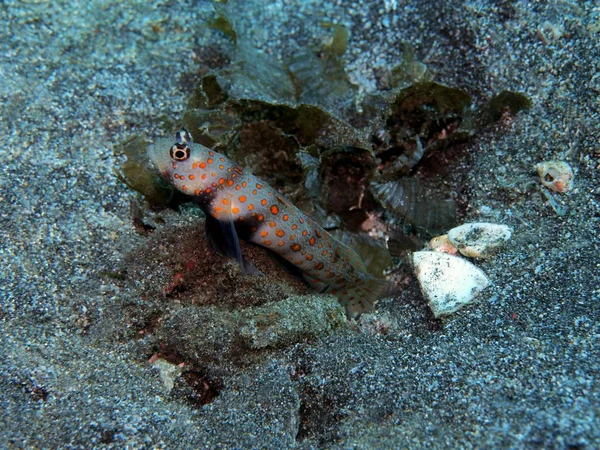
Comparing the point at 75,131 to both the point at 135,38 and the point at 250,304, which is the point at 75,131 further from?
the point at 250,304

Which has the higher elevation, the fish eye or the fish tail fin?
the fish eye

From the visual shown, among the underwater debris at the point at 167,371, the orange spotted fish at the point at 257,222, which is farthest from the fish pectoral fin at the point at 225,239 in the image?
the underwater debris at the point at 167,371

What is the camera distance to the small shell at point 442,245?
3562 mm

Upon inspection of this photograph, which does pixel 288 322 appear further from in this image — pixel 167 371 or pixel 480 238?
pixel 480 238

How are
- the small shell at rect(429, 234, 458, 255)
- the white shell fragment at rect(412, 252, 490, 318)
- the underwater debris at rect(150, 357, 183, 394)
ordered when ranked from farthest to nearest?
the small shell at rect(429, 234, 458, 255), the white shell fragment at rect(412, 252, 490, 318), the underwater debris at rect(150, 357, 183, 394)

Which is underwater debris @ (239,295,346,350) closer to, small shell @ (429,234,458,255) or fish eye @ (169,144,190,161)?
small shell @ (429,234,458,255)

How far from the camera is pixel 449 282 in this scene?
10.4 ft

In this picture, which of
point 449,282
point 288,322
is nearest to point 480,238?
point 449,282

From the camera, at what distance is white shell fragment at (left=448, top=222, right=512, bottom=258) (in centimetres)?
334

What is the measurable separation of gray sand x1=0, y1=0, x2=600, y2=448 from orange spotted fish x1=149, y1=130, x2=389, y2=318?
376mm

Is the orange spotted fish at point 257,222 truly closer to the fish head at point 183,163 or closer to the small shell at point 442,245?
the fish head at point 183,163

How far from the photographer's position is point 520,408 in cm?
219

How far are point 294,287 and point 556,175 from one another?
8.01 feet

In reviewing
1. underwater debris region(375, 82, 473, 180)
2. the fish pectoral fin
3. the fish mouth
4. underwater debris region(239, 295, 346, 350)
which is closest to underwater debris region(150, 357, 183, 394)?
underwater debris region(239, 295, 346, 350)
